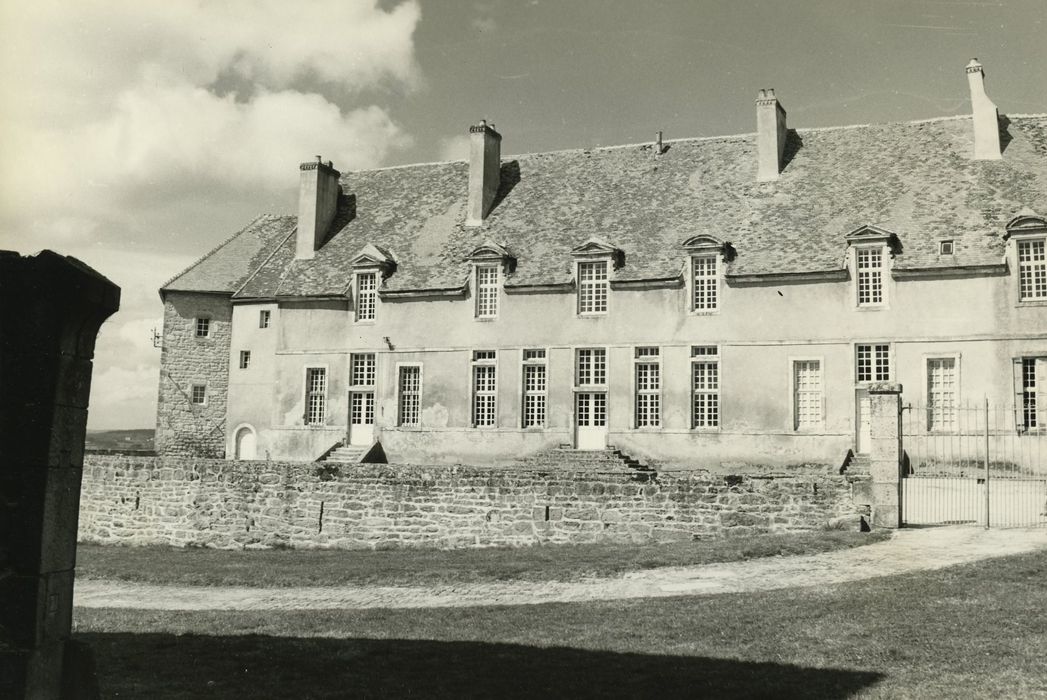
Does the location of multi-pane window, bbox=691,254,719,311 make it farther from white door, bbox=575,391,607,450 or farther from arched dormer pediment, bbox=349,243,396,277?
arched dormer pediment, bbox=349,243,396,277

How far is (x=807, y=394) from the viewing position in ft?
85.6

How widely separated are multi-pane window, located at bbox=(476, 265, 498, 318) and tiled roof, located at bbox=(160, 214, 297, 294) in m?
9.79

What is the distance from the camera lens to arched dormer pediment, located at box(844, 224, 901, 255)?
83.4 ft

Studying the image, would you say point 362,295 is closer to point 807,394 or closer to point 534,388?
point 534,388

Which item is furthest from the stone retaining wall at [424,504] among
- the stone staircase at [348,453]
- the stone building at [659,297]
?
the stone staircase at [348,453]

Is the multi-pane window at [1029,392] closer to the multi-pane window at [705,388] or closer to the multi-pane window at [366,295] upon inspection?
the multi-pane window at [705,388]

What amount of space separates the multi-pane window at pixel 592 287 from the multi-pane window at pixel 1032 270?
11.2 meters

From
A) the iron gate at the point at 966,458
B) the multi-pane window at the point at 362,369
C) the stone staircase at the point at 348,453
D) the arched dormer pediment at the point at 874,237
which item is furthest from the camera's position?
the multi-pane window at the point at 362,369

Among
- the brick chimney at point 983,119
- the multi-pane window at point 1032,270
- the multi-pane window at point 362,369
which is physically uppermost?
the brick chimney at point 983,119

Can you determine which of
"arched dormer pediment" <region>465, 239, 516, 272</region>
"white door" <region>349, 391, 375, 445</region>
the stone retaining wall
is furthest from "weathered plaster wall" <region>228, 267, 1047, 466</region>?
the stone retaining wall

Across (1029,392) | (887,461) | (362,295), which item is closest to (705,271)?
(1029,392)

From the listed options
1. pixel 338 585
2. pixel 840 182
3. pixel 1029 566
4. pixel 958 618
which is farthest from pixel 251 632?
pixel 840 182

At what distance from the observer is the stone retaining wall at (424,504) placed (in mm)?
18422

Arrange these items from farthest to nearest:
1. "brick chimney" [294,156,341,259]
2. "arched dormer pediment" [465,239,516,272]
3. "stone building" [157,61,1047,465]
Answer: "brick chimney" [294,156,341,259] < "arched dormer pediment" [465,239,516,272] < "stone building" [157,61,1047,465]
